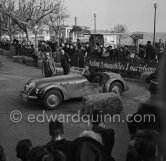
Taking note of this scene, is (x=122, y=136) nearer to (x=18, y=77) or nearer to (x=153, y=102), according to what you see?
(x=153, y=102)

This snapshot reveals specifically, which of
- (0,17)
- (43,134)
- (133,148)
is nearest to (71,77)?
(43,134)

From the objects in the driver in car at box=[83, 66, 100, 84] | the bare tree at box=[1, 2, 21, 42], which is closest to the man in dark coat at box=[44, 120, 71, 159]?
the driver in car at box=[83, 66, 100, 84]

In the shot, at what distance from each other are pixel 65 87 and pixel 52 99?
589mm

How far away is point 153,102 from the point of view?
1.10m

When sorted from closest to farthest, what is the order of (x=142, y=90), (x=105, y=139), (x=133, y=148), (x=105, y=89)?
(x=133, y=148) → (x=105, y=139) → (x=105, y=89) → (x=142, y=90)

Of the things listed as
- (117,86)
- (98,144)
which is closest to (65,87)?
(117,86)

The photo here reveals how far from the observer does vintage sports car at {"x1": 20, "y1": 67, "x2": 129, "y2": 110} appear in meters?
9.46

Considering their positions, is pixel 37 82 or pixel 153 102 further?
pixel 37 82

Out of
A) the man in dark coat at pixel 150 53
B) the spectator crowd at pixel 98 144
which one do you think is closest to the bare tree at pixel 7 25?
the man in dark coat at pixel 150 53

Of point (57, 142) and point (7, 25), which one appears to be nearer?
point (57, 142)

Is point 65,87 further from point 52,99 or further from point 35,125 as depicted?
point 35,125

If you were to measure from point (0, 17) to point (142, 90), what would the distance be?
3541 centimetres

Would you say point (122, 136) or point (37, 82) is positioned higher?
point (37, 82)

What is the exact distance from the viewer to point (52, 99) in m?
9.47
